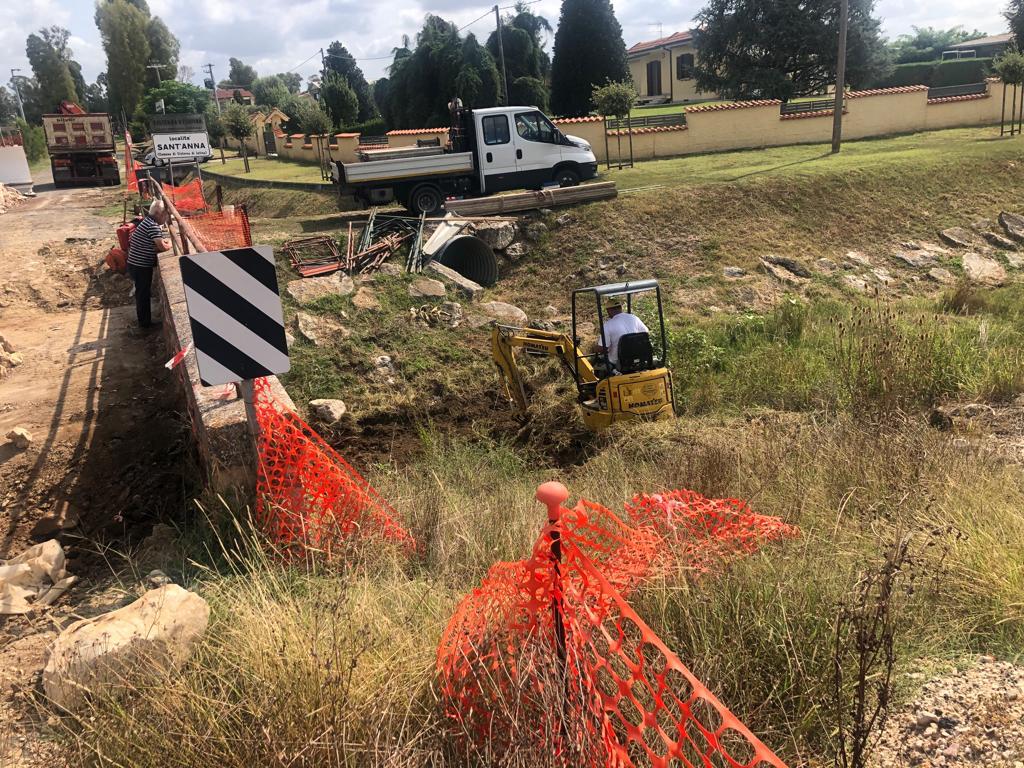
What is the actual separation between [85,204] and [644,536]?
26876mm

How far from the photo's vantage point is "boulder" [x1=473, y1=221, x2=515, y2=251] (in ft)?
47.0

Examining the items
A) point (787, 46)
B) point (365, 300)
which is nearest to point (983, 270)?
point (365, 300)

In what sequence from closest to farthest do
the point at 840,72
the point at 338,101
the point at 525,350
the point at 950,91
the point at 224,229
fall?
the point at 525,350 → the point at 224,229 → the point at 840,72 → the point at 950,91 → the point at 338,101

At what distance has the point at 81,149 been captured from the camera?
31.0 m

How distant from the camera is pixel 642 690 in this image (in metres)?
2.62

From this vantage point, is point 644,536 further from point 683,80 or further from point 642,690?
point 683,80

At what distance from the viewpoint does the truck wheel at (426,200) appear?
1577cm

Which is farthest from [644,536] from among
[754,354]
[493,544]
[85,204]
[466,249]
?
[85,204]

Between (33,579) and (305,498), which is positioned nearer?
(33,579)

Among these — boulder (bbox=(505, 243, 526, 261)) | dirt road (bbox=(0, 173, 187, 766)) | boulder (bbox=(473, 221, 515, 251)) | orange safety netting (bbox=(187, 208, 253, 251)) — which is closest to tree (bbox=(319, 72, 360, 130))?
orange safety netting (bbox=(187, 208, 253, 251))

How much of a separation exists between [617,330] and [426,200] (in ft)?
30.4

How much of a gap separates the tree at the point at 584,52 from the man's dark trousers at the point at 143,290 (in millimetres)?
29712

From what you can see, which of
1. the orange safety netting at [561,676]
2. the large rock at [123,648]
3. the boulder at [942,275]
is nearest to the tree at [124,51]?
the boulder at [942,275]

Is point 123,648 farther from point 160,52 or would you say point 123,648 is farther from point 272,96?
point 160,52
